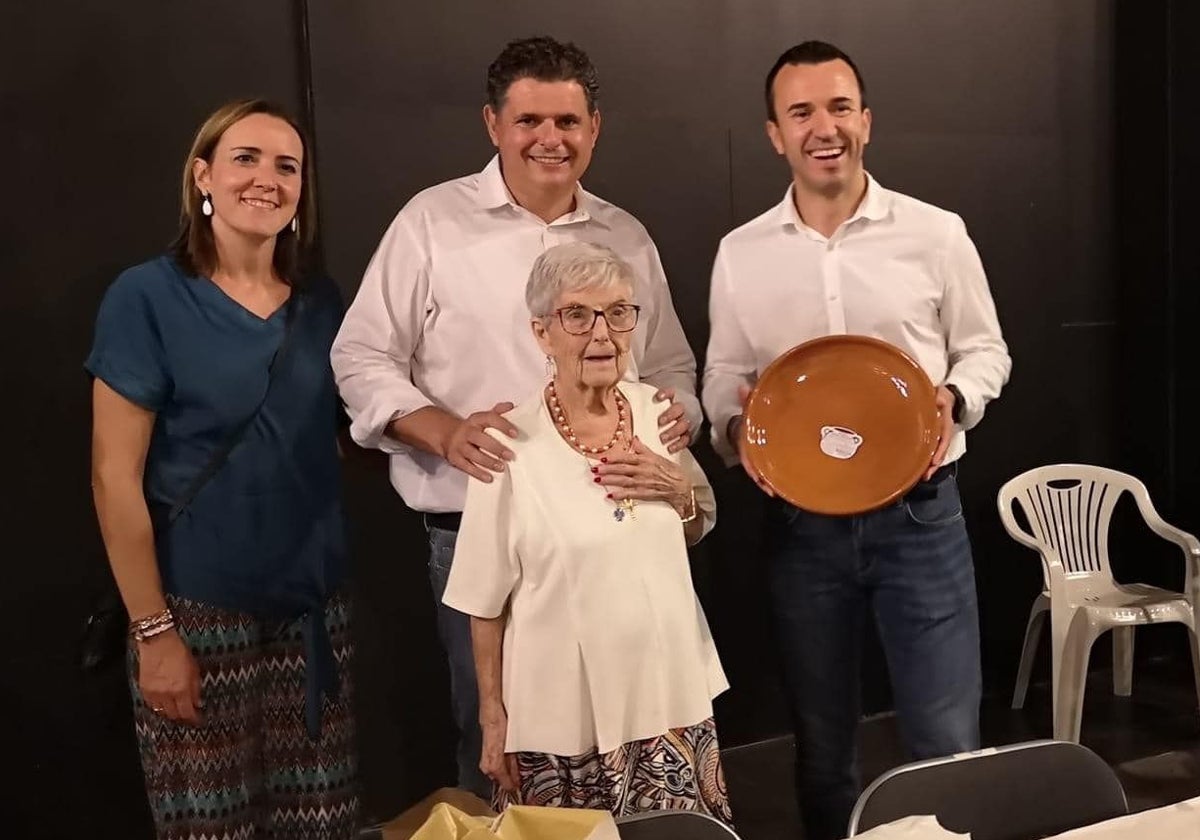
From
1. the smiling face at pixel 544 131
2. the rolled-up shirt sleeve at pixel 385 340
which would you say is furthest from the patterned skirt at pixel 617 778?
the smiling face at pixel 544 131

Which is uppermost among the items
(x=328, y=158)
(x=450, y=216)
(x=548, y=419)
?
(x=328, y=158)

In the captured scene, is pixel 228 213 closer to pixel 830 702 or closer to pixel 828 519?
pixel 828 519

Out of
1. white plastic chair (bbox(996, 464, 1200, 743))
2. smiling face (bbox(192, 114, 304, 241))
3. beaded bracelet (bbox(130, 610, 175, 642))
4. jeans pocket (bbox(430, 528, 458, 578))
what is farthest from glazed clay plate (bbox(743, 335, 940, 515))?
white plastic chair (bbox(996, 464, 1200, 743))

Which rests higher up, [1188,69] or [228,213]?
[1188,69]

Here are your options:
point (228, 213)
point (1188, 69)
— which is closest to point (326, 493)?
point (228, 213)

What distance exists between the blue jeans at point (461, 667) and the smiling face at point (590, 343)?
1.35 ft

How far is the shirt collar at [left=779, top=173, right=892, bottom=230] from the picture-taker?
2145 mm

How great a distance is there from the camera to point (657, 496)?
1.78m

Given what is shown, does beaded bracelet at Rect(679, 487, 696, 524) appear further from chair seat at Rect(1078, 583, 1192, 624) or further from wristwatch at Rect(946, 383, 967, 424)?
chair seat at Rect(1078, 583, 1192, 624)

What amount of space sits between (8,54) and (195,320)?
2.39 feet

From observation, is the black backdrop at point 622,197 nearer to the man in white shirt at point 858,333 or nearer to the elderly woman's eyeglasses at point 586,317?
the elderly woman's eyeglasses at point 586,317

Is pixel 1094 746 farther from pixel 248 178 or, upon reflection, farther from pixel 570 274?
pixel 248 178

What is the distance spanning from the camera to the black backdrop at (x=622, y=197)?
88.0 inches

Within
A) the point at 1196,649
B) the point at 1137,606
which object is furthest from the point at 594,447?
the point at 1196,649
